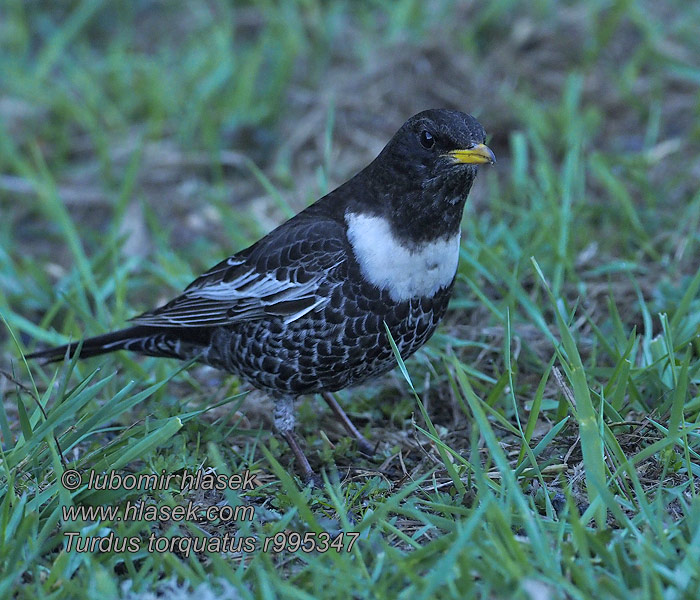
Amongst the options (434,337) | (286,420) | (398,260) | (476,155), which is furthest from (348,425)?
(476,155)

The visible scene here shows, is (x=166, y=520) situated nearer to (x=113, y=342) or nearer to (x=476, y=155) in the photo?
(x=113, y=342)

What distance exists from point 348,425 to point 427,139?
1338 millimetres

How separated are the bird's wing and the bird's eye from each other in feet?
1.58

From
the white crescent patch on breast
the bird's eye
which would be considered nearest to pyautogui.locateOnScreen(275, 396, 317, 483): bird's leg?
the white crescent patch on breast

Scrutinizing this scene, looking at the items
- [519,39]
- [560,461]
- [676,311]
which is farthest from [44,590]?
[519,39]

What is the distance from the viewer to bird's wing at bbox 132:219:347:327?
3576 mm

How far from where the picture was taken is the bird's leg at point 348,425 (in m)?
3.85

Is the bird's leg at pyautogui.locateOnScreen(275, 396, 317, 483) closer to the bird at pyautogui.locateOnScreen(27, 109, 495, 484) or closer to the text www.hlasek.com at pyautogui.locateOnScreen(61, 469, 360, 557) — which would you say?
the bird at pyautogui.locateOnScreen(27, 109, 495, 484)

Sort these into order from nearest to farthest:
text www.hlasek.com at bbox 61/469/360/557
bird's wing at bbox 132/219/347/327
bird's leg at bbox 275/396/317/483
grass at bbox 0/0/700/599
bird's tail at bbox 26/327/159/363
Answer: grass at bbox 0/0/700/599 → text www.hlasek.com at bbox 61/469/360/557 → bird's wing at bbox 132/219/347/327 → bird's leg at bbox 275/396/317/483 → bird's tail at bbox 26/327/159/363

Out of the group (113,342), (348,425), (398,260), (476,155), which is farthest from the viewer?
(113,342)

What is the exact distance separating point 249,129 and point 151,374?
9.30ft

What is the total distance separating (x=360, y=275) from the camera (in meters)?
3.48

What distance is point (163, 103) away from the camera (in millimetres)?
6984

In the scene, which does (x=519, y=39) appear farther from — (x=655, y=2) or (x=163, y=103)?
(x=163, y=103)
